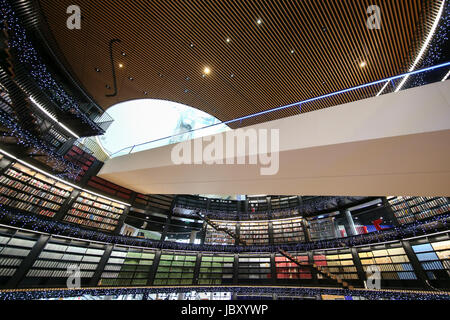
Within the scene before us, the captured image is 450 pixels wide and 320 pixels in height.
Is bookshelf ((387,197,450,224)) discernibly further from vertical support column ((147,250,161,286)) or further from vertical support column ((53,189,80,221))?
vertical support column ((53,189,80,221))

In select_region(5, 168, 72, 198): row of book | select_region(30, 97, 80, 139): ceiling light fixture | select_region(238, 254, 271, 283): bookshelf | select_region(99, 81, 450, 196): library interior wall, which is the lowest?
select_region(238, 254, 271, 283): bookshelf

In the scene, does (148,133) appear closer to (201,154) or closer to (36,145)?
(36,145)

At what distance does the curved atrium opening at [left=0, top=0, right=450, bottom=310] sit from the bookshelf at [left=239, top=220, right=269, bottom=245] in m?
0.21

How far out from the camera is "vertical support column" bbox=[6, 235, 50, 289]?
5.77 meters

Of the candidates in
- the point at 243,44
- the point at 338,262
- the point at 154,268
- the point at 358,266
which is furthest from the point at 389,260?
the point at 154,268

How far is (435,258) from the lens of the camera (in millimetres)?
6453

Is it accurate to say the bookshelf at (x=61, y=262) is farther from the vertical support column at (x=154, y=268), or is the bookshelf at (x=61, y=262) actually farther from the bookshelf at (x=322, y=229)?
the bookshelf at (x=322, y=229)

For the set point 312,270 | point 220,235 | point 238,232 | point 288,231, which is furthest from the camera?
point 238,232

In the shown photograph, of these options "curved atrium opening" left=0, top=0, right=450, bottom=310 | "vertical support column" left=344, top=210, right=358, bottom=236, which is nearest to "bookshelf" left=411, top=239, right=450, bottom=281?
"curved atrium opening" left=0, top=0, right=450, bottom=310

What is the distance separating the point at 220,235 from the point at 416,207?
9469 mm

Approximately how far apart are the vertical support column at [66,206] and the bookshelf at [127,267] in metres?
2.69

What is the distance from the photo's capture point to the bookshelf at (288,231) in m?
10.5

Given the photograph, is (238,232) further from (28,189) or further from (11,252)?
(28,189)

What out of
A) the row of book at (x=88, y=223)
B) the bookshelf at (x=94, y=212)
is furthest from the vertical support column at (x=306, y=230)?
the row of book at (x=88, y=223)
